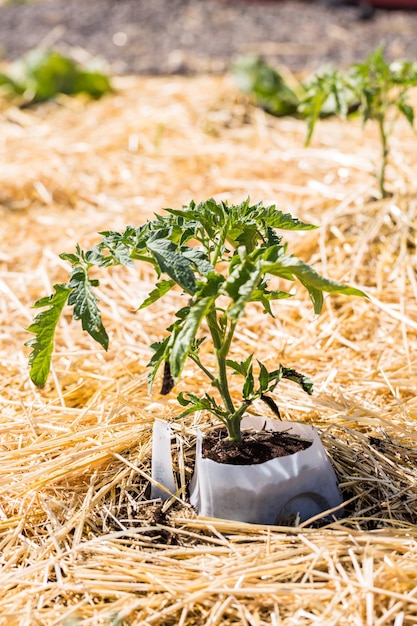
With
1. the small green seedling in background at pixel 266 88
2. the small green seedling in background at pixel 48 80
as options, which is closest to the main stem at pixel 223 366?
the small green seedling in background at pixel 266 88

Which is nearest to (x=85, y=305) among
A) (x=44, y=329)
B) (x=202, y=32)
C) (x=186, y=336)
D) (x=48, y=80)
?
(x=44, y=329)

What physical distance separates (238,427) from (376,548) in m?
0.38

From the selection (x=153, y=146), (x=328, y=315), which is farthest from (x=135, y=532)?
(x=153, y=146)

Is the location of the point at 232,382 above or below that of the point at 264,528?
below

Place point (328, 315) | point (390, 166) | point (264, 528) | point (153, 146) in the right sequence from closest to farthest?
point (264, 528)
point (328, 315)
point (390, 166)
point (153, 146)

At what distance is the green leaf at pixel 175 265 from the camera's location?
4.94ft

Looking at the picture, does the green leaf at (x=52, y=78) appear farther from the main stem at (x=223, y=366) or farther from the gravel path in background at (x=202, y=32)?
the main stem at (x=223, y=366)

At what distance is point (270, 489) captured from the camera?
1656 mm

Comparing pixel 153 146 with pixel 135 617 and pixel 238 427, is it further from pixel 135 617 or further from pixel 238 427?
pixel 135 617

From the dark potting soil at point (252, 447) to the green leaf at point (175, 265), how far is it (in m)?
0.41

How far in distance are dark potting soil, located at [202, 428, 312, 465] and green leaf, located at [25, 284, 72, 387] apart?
16.0 inches

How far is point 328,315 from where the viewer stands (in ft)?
Result: 9.12

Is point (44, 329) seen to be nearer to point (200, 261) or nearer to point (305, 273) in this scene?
point (200, 261)

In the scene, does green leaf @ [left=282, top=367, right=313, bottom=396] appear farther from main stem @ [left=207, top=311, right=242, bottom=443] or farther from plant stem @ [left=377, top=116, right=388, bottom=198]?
plant stem @ [left=377, top=116, right=388, bottom=198]
